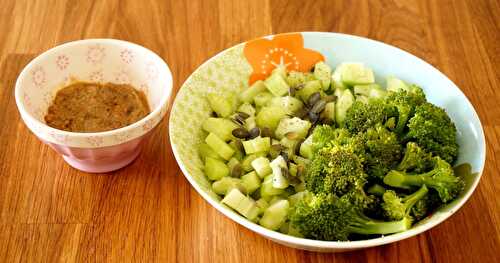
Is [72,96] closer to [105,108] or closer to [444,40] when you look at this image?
[105,108]

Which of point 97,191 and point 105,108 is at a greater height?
point 105,108

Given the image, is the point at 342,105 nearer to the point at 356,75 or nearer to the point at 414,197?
the point at 356,75

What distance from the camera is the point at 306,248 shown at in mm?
1396

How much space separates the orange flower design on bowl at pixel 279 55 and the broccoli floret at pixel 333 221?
0.60m

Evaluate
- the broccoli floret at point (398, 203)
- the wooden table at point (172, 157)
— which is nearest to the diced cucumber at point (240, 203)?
the wooden table at point (172, 157)

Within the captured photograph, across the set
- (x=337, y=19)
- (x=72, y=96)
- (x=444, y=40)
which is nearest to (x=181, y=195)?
(x=72, y=96)

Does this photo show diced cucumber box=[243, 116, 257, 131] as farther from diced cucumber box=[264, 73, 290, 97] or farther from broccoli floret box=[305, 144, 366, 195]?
broccoli floret box=[305, 144, 366, 195]

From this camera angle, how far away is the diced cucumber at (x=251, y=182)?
1466mm

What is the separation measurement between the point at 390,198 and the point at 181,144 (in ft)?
1.78

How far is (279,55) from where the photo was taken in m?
1.81

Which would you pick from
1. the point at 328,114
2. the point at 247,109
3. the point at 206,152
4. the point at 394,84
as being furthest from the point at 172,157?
the point at 394,84

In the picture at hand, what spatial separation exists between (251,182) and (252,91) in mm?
368

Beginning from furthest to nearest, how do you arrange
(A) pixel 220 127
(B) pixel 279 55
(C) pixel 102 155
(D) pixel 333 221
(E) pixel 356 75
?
1. (B) pixel 279 55
2. (E) pixel 356 75
3. (A) pixel 220 127
4. (C) pixel 102 155
5. (D) pixel 333 221

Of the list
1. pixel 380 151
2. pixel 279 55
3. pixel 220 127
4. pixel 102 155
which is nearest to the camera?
pixel 380 151
